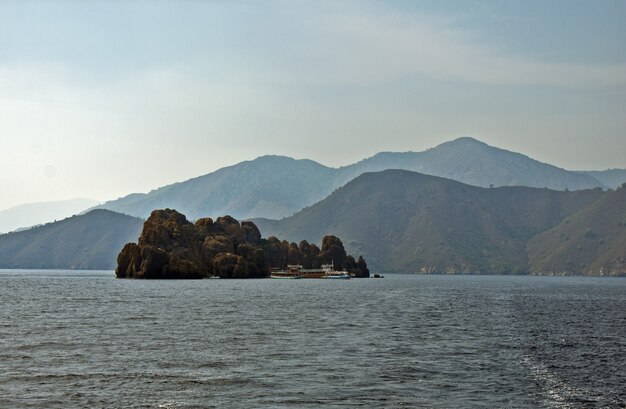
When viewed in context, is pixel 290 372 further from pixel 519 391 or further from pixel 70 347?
pixel 70 347

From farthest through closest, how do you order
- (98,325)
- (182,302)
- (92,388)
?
(182,302), (98,325), (92,388)

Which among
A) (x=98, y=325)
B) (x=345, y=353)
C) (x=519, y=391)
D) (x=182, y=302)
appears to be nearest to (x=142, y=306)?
(x=182, y=302)

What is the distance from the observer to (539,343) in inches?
2926

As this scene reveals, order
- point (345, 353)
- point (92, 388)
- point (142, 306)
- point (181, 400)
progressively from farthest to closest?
point (142, 306)
point (345, 353)
point (92, 388)
point (181, 400)

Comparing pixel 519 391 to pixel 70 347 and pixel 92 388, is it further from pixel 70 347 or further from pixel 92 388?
pixel 70 347

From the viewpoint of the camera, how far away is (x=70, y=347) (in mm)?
66750

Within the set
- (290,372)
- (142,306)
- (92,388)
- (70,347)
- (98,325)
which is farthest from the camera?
(142,306)

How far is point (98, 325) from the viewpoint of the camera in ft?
292

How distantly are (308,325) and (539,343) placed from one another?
2800cm

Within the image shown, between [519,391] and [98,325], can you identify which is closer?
[519,391]

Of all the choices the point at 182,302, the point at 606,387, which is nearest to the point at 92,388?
the point at 606,387

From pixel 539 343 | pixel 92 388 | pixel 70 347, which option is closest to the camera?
pixel 92 388

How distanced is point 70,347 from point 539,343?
45046 mm

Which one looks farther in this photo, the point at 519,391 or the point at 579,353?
the point at 579,353
